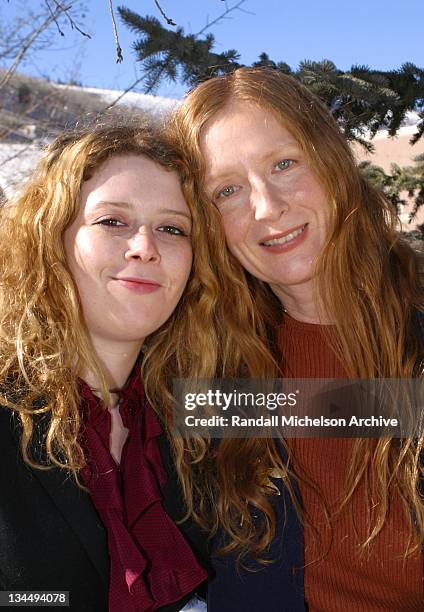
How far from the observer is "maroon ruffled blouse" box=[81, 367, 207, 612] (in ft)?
5.51

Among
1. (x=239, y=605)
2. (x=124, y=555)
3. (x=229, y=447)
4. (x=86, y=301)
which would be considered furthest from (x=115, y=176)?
(x=239, y=605)

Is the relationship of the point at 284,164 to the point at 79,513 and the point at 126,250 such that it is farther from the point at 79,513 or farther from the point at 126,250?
the point at 79,513

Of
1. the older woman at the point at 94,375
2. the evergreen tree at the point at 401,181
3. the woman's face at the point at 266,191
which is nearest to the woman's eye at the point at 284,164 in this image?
the woman's face at the point at 266,191

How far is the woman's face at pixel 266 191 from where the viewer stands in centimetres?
190

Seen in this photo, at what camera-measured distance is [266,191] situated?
1.90 metres

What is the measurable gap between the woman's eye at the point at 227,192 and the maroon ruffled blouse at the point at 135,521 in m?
0.73

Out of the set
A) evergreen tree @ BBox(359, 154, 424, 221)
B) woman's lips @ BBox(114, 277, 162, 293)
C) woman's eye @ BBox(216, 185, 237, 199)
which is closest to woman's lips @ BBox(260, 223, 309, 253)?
woman's eye @ BBox(216, 185, 237, 199)

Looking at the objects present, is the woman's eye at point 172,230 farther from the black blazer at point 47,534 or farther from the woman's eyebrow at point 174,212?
the black blazer at point 47,534

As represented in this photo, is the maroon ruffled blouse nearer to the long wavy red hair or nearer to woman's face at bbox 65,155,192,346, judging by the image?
the long wavy red hair

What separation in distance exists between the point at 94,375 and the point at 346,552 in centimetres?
92

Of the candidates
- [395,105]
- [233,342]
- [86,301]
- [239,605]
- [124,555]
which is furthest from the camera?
[395,105]

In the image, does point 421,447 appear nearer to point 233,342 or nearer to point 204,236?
point 233,342

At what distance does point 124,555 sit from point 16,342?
66 centimetres

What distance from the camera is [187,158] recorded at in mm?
1988
